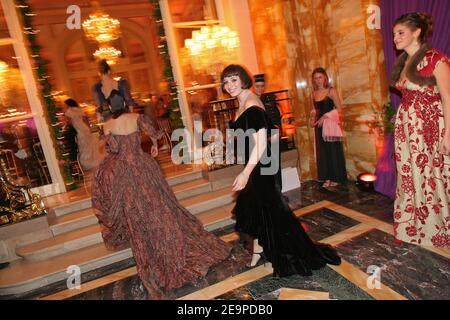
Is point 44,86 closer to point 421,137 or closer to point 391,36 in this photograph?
point 391,36

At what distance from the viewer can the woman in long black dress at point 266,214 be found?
250cm

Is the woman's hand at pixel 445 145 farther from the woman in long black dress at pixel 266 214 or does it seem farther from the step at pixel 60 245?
the step at pixel 60 245

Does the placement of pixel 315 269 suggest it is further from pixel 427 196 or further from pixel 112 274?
pixel 112 274

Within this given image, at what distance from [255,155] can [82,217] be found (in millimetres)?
3080

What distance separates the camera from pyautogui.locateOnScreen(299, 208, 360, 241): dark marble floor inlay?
11.5 feet

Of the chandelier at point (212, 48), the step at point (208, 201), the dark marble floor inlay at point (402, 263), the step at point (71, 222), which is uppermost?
the chandelier at point (212, 48)

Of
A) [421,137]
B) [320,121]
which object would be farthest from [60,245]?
[421,137]

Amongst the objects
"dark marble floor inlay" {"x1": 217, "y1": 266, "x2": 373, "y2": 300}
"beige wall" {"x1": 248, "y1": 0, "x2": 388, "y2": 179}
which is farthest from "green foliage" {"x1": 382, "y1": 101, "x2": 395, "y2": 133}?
"dark marble floor inlay" {"x1": 217, "y1": 266, "x2": 373, "y2": 300}

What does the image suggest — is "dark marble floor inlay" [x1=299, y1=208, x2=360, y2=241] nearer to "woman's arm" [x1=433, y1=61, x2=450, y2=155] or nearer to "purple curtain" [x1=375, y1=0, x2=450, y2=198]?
"purple curtain" [x1=375, y1=0, x2=450, y2=198]

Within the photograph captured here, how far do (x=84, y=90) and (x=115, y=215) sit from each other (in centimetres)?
938

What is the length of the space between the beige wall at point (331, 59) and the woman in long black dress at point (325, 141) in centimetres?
33

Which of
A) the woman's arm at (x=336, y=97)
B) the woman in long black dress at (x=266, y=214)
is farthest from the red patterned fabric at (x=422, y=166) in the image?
the woman's arm at (x=336, y=97)

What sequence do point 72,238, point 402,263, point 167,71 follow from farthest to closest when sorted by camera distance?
1. point 167,71
2. point 72,238
3. point 402,263

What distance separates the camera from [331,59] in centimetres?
506
